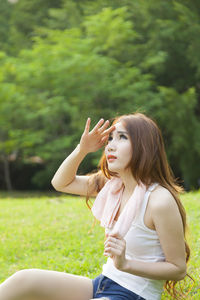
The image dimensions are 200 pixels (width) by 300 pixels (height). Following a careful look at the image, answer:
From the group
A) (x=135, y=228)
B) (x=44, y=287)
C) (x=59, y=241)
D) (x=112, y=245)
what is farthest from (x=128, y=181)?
(x=59, y=241)

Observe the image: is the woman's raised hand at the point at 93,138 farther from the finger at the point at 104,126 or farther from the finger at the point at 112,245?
the finger at the point at 112,245

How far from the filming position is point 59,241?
14.8 ft

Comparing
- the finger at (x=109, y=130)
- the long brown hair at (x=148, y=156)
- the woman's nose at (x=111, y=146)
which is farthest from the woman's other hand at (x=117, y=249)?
the finger at (x=109, y=130)

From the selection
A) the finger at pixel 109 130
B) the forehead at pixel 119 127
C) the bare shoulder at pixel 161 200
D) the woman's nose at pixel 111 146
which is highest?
the forehead at pixel 119 127

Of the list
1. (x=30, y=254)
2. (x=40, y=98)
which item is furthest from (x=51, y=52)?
(x=30, y=254)

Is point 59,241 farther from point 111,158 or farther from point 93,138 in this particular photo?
point 111,158

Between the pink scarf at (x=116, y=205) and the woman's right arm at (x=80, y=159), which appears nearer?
the pink scarf at (x=116, y=205)

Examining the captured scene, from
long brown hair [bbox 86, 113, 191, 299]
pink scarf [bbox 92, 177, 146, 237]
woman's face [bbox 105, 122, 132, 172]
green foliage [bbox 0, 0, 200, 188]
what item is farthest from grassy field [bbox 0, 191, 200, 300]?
green foliage [bbox 0, 0, 200, 188]

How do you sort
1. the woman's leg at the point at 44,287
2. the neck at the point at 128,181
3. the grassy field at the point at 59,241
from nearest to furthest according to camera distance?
the woman's leg at the point at 44,287 → the neck at the point at 128,181 → the grassy field at the point at 59,241

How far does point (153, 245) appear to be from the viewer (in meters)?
1.89

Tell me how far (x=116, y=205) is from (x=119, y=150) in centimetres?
29

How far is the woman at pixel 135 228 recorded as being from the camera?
1.81 m

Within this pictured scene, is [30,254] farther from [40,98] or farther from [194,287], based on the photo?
[40,98]

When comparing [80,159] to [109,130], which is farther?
[80,159]
